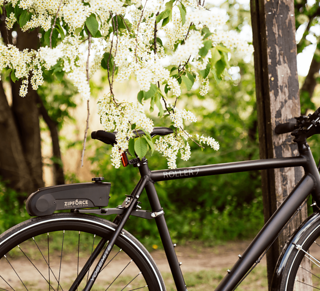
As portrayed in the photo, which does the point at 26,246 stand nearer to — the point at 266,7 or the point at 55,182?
the point at 55,182

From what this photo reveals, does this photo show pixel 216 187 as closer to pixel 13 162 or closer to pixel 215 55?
pixel 13 162

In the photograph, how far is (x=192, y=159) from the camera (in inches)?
187

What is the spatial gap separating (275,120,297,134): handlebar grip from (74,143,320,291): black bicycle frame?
11cm

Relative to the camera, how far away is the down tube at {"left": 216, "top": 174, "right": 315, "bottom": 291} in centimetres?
166

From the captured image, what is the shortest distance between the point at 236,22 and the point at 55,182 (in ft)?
12.4

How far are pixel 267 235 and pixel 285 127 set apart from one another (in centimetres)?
59

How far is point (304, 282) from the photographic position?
207 centimetres

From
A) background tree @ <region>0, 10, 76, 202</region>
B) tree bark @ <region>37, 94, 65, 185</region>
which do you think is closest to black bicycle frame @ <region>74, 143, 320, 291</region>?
background tree @ <region>0, 10, 76, 202</region>

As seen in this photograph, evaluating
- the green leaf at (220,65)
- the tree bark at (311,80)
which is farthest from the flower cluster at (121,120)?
the tree bark at (311,80)

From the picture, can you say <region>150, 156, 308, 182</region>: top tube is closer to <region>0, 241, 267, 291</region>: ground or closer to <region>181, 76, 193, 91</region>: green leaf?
<region>181, 76, 193, 91</region>: green leaf

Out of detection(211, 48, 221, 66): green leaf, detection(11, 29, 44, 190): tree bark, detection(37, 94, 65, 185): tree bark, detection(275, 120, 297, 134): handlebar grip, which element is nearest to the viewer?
detection(211, 48, 221, 66): green leaf

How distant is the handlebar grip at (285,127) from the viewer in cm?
185

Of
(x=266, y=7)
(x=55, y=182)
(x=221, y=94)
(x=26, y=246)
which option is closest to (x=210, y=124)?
(x=221, y=94)

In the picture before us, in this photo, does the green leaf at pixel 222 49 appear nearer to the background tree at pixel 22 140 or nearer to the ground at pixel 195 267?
the ground at pixel 195 267
